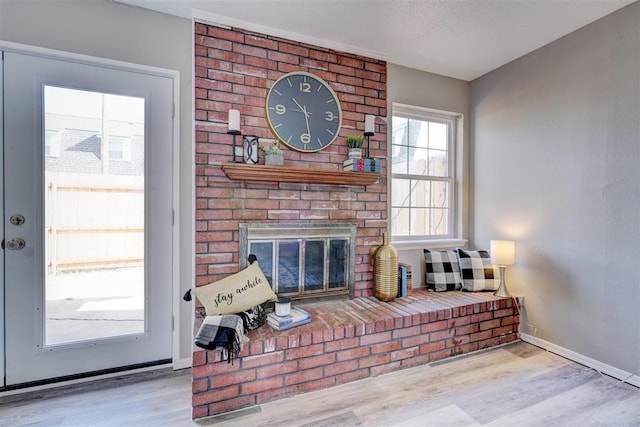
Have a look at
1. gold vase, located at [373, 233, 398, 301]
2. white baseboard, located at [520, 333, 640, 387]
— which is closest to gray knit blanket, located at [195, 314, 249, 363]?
gold vase, located at [373, 233, 398, 301]

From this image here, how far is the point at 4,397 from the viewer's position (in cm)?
187

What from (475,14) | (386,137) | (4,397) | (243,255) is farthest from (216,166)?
(475,14)

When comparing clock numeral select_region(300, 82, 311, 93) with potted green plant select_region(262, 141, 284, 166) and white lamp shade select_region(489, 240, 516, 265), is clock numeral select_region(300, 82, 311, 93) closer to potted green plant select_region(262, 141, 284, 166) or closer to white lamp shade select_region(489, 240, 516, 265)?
potted green plant select_region(262, 141, 284, 166)

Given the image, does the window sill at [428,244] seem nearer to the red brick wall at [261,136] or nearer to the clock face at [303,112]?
the red brick wall at [261,136]

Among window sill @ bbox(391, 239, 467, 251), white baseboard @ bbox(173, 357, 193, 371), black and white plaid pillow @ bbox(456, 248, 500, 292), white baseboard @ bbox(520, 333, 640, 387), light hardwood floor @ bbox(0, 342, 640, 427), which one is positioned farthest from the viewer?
window sill @ bbox(391, 239, 467, 251)

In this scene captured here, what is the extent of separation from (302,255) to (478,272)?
5.48 ft

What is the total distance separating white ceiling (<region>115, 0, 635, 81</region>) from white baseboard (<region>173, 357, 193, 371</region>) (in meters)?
2.40

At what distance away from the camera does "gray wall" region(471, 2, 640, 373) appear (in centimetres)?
211

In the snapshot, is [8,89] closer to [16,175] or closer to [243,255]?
[16,175]

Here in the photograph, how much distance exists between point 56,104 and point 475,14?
2824mm

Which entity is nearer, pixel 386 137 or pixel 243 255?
pixel 243 255

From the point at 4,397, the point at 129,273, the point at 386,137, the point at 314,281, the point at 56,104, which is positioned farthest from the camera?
the point at 386,137

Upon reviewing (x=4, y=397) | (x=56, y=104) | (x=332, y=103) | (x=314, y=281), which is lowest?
(x=4, y=397)

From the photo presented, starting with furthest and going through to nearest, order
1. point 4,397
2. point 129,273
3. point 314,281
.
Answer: point 314,281 < point 129,273 < point 4,397
